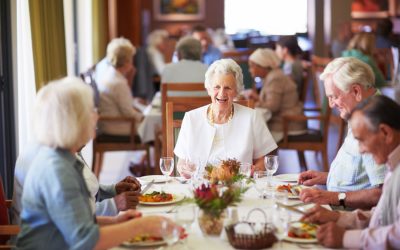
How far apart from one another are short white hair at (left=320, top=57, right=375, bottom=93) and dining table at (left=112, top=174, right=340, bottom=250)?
1.91 feet

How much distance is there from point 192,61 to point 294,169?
177cm

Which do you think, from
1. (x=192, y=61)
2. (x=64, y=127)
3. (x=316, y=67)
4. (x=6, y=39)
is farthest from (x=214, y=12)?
(x=64, y=127)

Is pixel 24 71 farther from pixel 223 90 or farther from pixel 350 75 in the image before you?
pixel 350 75

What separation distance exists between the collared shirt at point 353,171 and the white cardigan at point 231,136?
0.79m

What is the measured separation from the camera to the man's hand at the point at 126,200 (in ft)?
10.9

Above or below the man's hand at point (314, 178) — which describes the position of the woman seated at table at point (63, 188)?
above

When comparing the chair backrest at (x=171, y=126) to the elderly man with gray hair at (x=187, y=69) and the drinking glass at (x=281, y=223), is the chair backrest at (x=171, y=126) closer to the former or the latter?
the drinking glass at (x=281, y=223)

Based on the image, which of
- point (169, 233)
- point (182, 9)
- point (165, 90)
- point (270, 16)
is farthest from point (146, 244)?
point (270, 16)

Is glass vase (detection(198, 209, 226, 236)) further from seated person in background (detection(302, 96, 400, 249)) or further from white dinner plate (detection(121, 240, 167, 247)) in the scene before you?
seated person in background (detection(302, 96, 400, 249))

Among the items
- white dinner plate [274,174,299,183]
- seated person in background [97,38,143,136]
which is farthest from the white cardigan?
seated person in background [97,38,143,136]

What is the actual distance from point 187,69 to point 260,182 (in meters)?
3.98

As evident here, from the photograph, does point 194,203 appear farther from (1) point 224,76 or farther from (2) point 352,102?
(1) point 224,76

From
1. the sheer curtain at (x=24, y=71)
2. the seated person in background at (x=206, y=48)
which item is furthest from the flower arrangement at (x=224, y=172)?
the seated person in background at (x=206, y=48)

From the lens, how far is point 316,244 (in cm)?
274
